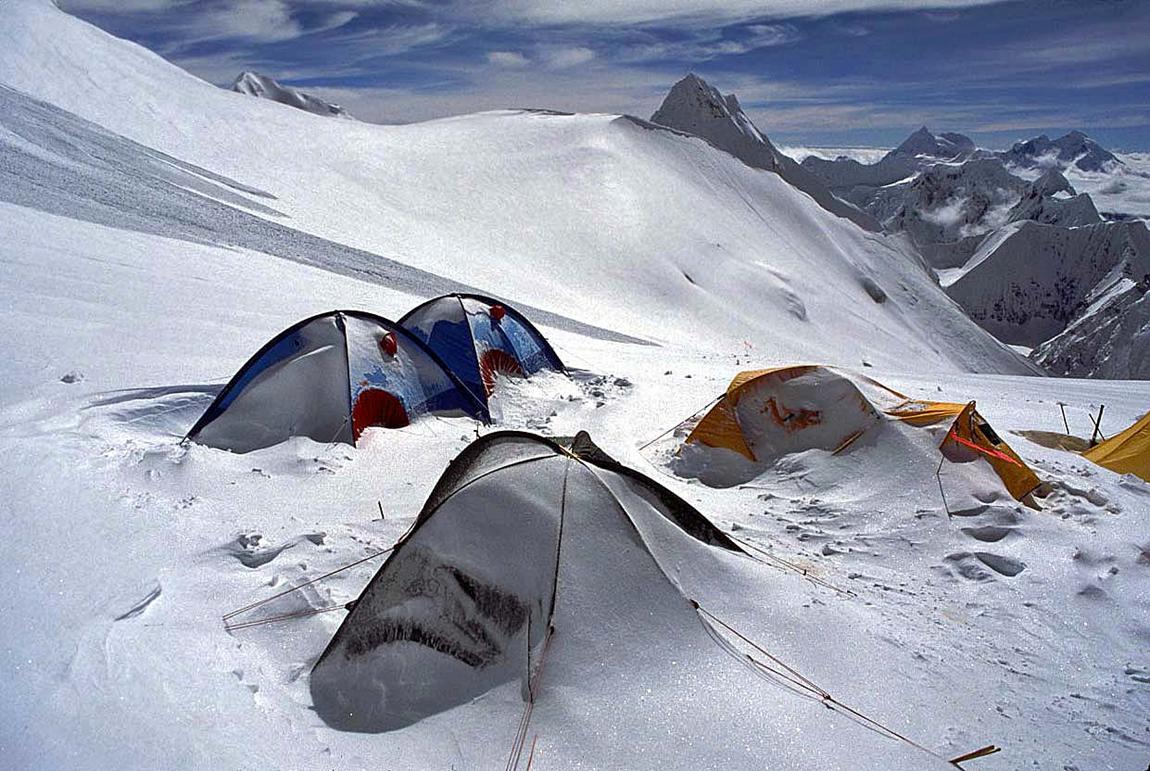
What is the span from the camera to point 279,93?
158500 millimetres

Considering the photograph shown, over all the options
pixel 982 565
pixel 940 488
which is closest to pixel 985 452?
pixel 940 488

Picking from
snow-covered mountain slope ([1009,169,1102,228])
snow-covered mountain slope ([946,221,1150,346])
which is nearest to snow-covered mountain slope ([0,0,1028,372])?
snow-covered mountain slope ([946,221,1150,346])

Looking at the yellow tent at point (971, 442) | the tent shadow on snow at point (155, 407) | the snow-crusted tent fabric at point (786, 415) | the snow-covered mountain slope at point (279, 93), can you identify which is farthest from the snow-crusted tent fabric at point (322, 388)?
the snow-covered mountain slope at point (279, 93)

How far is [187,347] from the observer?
1152 cm

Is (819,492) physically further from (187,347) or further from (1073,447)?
(187,347)

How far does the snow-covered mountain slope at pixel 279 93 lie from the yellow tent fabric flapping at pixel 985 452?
525 ft

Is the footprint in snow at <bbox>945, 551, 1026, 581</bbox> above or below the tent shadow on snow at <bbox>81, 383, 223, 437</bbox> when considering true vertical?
below

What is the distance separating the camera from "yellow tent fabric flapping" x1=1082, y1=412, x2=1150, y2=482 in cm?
1051

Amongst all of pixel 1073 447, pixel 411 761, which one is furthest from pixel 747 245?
pixel 411 761

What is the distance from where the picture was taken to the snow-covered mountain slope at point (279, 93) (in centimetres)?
A: 15275

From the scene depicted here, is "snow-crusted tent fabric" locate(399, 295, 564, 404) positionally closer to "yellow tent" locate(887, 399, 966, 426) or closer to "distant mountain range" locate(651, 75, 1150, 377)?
"yellow tent" locate(887, 399, 966, 426)

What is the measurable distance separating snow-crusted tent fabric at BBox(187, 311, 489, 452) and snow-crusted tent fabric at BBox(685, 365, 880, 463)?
4.10m

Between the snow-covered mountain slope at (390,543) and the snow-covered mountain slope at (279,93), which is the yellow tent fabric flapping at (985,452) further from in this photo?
the snow-covered mountain slope at (279,93)

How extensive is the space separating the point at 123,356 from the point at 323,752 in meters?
7.78
